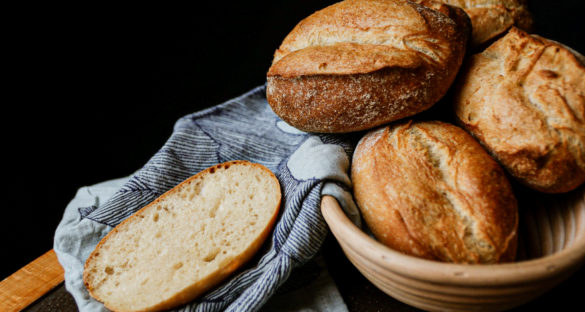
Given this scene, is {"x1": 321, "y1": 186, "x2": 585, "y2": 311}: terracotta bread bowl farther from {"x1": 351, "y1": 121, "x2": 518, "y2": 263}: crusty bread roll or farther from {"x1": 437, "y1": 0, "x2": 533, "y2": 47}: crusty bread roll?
{"x1": 437, "y1": 0, "x2": 533, "y2": 47}: crusty bread roll

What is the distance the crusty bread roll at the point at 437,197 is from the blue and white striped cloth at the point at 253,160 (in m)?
0.10

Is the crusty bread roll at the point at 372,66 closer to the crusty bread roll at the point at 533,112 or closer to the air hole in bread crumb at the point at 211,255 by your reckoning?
the crusty bread roll at the point at 533,112

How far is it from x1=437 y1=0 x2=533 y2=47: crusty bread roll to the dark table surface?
0.86 m

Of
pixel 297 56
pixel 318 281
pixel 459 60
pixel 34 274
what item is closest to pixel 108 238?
pixel 34 274

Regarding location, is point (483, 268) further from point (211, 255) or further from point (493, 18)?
point (493, 18)

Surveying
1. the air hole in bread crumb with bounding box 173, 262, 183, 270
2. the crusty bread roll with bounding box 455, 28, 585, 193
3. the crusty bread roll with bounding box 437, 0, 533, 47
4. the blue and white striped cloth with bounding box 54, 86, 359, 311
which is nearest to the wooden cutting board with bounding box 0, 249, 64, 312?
the blue and white striped cloth with bounding box 54, 86, 359, 311

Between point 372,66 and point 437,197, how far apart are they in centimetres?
39

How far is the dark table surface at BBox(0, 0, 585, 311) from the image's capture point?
5.79ft

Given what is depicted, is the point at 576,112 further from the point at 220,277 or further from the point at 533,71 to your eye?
the point at 220,277

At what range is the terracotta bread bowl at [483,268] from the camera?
0.78 metres

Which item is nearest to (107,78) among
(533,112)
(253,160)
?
(253,160)

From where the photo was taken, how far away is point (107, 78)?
196cm

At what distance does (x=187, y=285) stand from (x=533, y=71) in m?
1.11

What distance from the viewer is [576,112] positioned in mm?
990
